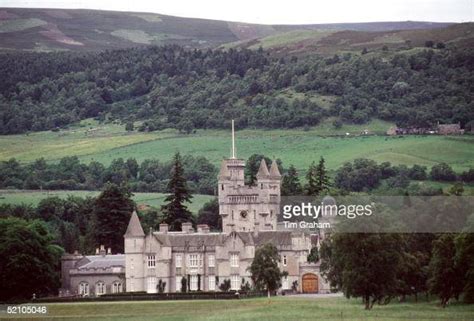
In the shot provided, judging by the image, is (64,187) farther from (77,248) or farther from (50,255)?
(50,255)

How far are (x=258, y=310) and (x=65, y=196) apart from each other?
7055cm

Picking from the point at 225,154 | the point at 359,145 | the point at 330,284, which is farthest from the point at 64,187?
the point at 330,284

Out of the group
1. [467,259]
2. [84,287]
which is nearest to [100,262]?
[84,287]

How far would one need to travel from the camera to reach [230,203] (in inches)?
4749

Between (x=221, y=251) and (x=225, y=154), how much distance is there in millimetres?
68992

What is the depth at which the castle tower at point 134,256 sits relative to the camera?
108875 millimetres

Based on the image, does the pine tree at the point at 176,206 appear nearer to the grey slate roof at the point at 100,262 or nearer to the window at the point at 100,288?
the grey slate roof at the point at 100,262

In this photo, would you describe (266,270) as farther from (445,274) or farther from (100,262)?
(445,274)

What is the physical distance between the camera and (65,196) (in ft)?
499

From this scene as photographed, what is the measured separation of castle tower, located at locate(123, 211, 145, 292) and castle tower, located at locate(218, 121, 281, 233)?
11.4 m

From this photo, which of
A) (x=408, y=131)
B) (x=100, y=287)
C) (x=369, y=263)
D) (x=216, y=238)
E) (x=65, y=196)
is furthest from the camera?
(x=408, y=131)

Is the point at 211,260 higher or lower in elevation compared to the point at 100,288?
higher

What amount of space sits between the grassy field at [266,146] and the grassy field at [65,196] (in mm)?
15298

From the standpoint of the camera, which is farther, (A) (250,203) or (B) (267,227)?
(A) (250,203)
